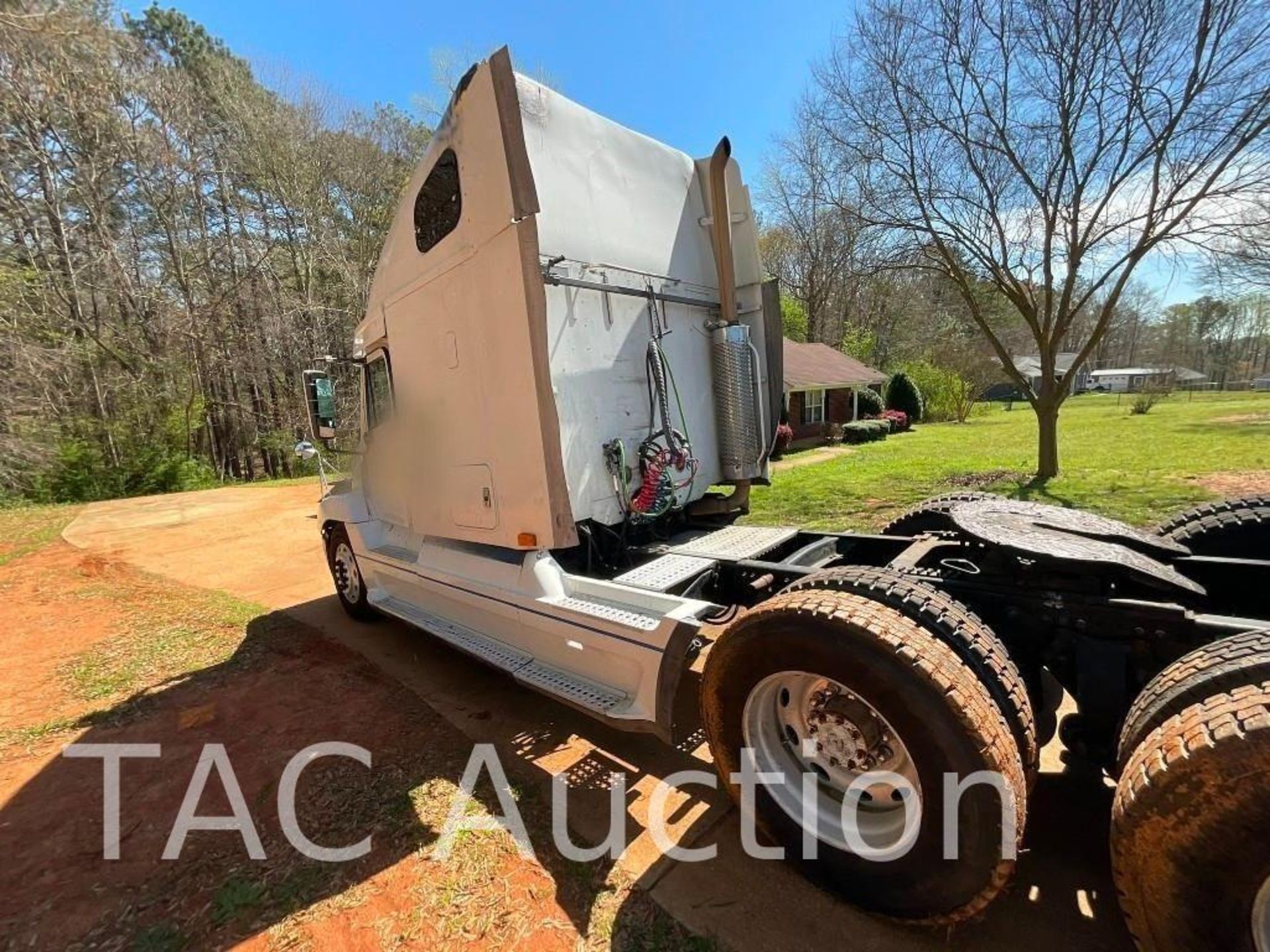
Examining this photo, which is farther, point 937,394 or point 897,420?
point 937,394

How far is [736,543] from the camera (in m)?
3.95

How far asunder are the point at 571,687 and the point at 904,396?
103ft

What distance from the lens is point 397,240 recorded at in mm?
4340

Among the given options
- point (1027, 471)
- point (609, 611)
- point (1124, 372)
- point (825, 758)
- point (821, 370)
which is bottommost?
point (1027, 471)

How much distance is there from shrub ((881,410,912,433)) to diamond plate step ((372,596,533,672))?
1021 inches

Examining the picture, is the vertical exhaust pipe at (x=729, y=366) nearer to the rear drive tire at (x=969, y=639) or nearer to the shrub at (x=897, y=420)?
the rear drive tire at (x=969, y=639)

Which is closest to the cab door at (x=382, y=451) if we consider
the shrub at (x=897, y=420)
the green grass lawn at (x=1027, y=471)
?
the green grass lawn at (x=1027, y=471)

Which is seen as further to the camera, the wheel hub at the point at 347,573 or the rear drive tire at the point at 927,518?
the wheel hub at the point at 347,573

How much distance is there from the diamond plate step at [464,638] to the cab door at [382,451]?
2.32 ft

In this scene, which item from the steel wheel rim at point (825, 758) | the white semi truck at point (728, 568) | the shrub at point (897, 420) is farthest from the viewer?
the shrub at point (897, 420)

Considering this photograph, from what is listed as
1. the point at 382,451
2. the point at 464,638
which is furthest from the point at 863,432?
the point at 464,638

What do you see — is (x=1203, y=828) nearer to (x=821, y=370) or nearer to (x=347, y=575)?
(x=347, y=575)

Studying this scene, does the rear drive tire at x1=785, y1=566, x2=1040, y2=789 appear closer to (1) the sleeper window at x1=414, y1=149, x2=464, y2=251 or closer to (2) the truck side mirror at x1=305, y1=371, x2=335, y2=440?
(1) the sleeper window at x1=414, y1=149, x2=464, y2=251

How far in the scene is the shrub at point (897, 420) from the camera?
2719 cm
